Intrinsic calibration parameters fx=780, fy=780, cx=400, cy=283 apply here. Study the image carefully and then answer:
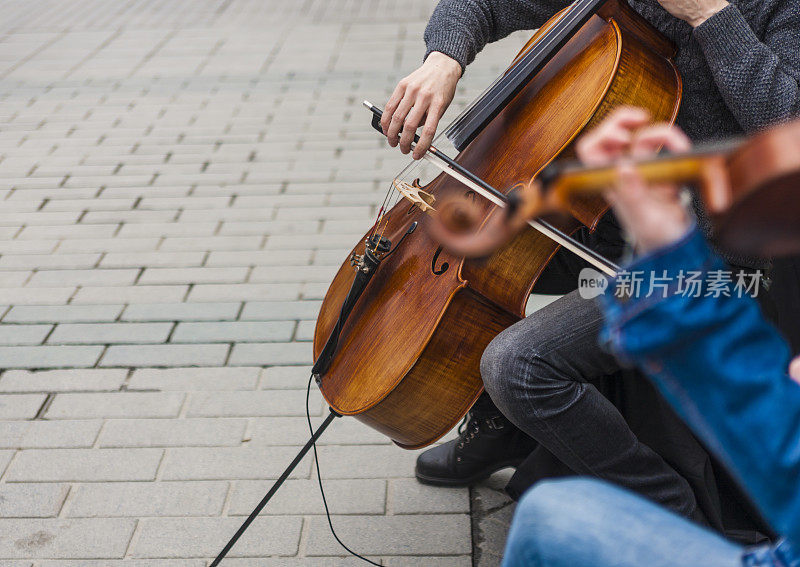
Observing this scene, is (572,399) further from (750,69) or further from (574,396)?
(750,69)

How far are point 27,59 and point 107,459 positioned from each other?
13.8 ft

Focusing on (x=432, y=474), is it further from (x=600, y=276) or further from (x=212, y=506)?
(x=600, y=276)

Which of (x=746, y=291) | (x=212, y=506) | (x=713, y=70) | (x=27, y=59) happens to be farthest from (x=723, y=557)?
(x=27, y=59)

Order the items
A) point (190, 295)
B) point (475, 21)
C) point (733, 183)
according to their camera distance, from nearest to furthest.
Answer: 1. point (733, 183)
2. point (475, 21)
3. point (190, 295)

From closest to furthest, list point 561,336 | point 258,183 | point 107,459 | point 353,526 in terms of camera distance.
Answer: point 561,336 < point 353,526 < point 107,459 < point 258,183

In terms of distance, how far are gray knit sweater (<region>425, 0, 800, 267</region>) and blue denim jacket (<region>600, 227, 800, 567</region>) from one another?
2.37 feet

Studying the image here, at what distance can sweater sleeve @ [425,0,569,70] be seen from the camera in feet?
5.91

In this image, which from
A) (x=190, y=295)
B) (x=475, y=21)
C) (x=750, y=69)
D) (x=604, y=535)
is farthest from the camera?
(x=190, y=295)

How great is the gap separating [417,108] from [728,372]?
102cm

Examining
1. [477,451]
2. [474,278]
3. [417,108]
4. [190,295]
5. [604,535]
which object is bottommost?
[190,295]

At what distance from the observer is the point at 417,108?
1641mm

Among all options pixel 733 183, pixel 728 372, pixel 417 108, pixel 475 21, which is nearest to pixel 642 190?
pixel 733 183

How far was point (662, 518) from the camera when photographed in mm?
929

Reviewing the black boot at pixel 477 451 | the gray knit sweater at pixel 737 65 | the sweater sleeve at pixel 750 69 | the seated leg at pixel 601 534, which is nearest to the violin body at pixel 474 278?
the gray knit sweater at pixel 737 65
